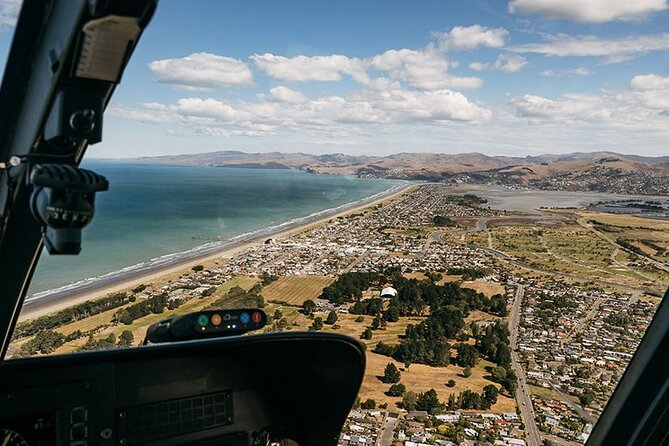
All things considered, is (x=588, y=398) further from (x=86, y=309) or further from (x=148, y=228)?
(x=148, y=228)

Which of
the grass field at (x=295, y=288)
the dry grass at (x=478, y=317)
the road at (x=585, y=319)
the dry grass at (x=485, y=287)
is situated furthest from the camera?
the dry grass at (x=485, y=287)

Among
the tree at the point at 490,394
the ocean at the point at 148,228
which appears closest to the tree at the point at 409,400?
the tree at the point at 490,394

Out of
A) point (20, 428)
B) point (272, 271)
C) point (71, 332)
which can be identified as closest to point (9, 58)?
point (20, 428)

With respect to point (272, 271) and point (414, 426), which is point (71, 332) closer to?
point (414, 426)

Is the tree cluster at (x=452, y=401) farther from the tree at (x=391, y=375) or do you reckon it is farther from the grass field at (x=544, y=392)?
the grass field at (x=544, y=392)

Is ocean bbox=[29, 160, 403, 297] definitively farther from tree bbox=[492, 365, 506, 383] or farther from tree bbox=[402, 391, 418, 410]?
→ tree bbox=[492, 365, 506, 383]

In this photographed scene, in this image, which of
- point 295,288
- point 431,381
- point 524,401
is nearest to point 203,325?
point 524,401
